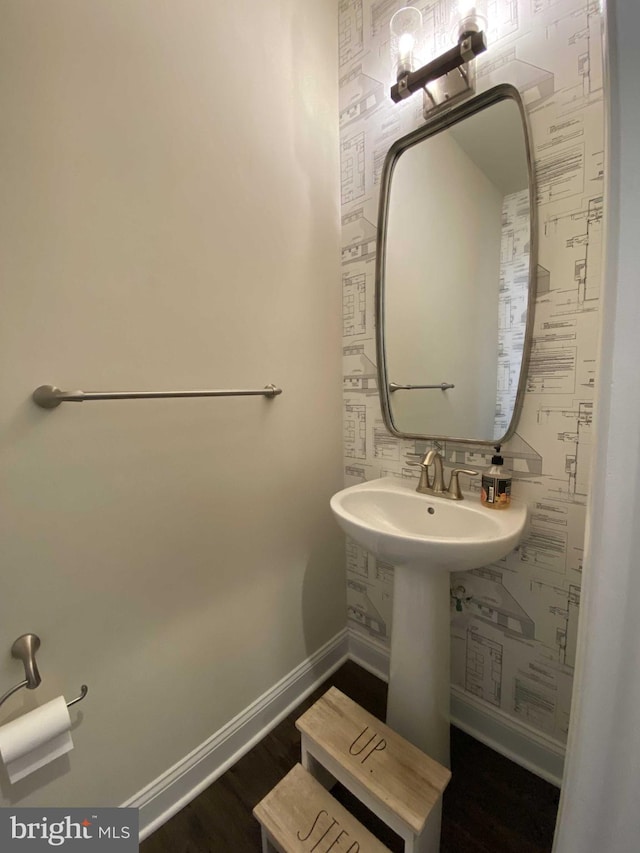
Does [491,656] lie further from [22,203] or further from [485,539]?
[22,203]

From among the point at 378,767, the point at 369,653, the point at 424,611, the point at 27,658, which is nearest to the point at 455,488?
the point at 424,611

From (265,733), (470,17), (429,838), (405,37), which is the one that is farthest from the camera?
(265,733)

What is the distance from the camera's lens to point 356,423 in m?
1.43

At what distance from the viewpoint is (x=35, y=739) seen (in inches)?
27.2

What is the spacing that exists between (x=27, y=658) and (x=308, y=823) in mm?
718

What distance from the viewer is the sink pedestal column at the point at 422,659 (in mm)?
1002

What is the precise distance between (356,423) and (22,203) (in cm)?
112

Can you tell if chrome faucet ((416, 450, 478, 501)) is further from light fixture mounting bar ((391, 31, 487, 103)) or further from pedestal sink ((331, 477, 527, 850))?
light fixture mounting bar ((391, 31, 487, 103))

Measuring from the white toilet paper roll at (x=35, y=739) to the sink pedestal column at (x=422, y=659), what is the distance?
82 cm

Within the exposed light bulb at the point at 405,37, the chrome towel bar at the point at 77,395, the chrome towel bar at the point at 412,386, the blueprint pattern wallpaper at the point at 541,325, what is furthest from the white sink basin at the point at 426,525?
the exposed light bulb at the point at 405,37

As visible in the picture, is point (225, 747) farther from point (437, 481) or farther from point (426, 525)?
point (437, 481)

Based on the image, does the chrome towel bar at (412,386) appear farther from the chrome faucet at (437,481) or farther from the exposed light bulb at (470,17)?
the exposed light bulb at (470,17)

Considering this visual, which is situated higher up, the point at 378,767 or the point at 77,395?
the point at 77,395

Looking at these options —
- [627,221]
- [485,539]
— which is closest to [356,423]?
[485,539]
